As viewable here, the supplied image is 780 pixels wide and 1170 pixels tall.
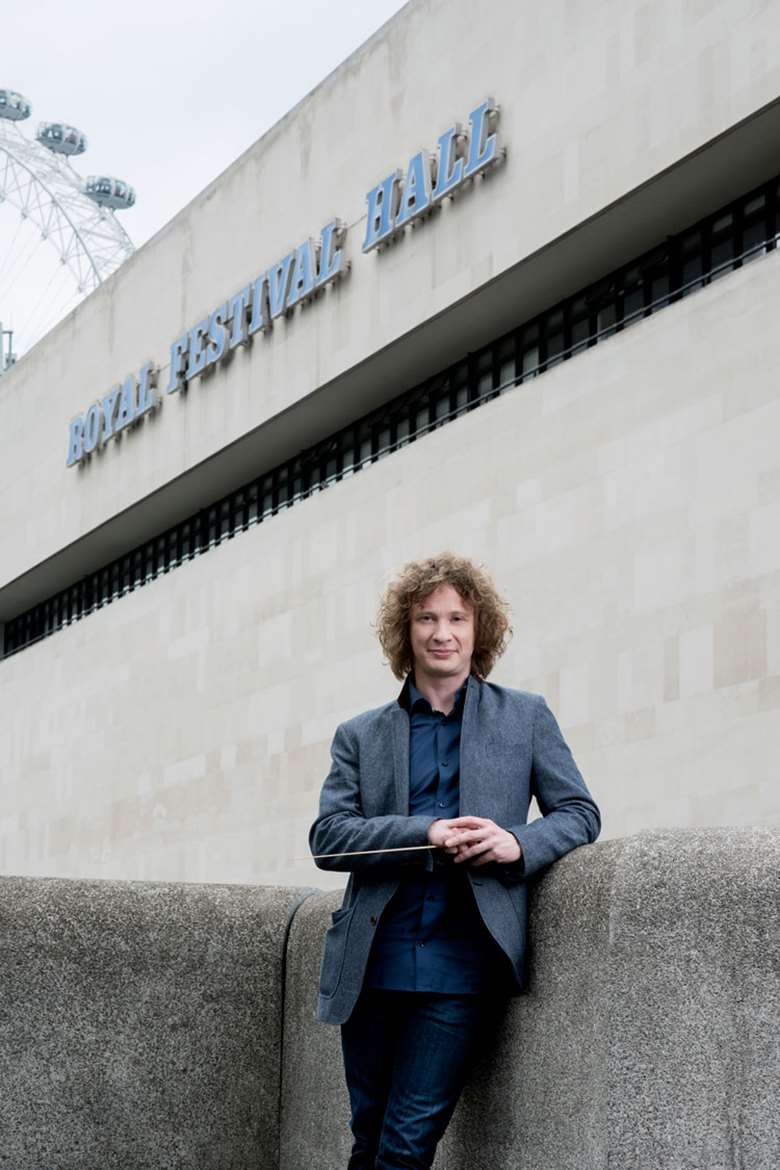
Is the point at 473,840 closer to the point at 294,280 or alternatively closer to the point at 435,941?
the point at 435,941

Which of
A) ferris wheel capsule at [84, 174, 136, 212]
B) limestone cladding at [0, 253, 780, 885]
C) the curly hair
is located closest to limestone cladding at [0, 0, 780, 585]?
limestone cladding at [0, 253, 780, 885]

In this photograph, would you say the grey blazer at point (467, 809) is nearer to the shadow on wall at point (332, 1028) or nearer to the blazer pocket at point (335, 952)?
the blazer pocket at point (335, 952)

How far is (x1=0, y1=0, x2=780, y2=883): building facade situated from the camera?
18891 millimetres

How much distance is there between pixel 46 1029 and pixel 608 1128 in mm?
2541

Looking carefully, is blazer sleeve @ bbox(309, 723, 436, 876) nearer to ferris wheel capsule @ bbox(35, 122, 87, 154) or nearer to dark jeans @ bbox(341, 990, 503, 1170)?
dark jeans @ bbox(341, 990, 503, 1170)

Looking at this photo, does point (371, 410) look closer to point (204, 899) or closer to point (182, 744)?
point (182, 744)

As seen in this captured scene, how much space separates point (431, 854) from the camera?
463cm

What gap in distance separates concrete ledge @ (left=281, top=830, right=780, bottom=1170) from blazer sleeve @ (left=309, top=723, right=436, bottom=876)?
0.41 metres

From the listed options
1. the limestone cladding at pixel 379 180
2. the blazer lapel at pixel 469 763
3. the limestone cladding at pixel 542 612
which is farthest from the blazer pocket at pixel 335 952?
the limestone cladding at pixel 379 180

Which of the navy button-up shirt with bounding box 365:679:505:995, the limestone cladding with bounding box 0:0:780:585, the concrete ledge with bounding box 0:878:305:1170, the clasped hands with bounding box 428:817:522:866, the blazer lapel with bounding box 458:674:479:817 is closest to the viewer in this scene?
the clasped hands with bounding box 428:817:522:866

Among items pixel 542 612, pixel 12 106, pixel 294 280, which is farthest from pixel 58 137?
pixel 542 612

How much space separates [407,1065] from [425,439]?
20110 mm

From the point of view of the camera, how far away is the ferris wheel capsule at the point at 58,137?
69.4m

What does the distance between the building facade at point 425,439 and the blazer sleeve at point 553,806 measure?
A: 12.7m
